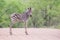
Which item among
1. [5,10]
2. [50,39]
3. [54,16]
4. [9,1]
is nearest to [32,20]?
[54,16]

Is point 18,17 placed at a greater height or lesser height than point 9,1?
lesser

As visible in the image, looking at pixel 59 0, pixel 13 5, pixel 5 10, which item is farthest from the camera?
pixel 13 5

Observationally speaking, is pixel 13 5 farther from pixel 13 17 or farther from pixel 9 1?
pixel 13 17

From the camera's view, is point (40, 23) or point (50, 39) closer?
point (50, 39)

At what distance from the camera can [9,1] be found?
1238 inches

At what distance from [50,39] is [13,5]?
1825 centimetres

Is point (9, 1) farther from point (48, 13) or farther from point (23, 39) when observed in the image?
point (23, 39)

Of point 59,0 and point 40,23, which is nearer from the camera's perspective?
point 59,0

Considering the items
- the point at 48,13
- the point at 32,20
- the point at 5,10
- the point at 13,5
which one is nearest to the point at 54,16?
the point at 48,13

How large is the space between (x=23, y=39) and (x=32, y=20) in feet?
84.3

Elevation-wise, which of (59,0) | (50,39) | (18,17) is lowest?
(50,39)

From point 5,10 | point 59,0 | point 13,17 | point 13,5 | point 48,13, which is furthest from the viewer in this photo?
point 48,13

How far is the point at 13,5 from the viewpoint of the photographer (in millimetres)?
30781

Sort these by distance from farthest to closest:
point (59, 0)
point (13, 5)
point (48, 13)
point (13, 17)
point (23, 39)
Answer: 1. point (48, 13)
2. point (13, 5)
3. point (59, 0)
4. point (13, 17)
5. point (23, 39)
